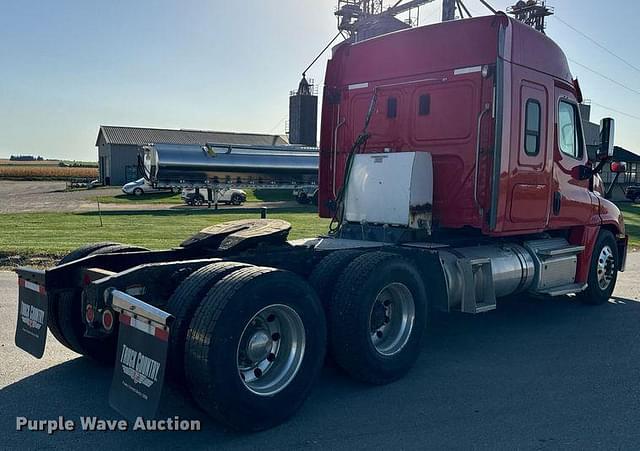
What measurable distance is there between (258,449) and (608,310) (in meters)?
6.17

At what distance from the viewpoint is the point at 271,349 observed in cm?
427

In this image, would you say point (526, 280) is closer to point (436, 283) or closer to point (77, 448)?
point (436, 283)

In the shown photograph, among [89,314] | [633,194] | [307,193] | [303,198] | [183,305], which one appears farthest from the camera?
[633,194]

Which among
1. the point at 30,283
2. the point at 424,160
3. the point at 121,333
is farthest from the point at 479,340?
the point at 30,283

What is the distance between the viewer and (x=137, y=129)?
206 ft

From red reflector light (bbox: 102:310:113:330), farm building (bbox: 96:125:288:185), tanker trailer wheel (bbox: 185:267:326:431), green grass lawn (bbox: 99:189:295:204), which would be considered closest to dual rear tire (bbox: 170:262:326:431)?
tanker trailer wheel (bbox: 185:267:326:431)

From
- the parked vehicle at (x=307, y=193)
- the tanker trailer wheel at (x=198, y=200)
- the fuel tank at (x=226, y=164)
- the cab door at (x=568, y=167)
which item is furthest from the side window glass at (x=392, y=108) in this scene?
the parked vehicle at (x=307, y=193)

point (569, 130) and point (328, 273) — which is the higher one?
point (569, 130)

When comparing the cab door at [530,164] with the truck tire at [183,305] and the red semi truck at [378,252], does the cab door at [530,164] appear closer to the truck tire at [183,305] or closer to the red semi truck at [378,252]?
the red semi truck at [378,252]

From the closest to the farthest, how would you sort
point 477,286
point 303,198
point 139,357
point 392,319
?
1. point 139,357
2. point 392,319
3. point 477,286
4. point 303,198

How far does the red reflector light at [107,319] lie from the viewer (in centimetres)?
405

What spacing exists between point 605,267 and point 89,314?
23.6 feet

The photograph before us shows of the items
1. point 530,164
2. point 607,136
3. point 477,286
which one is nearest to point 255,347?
point 477,286

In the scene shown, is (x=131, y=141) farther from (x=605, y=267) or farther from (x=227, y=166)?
(x=605, y=267)
